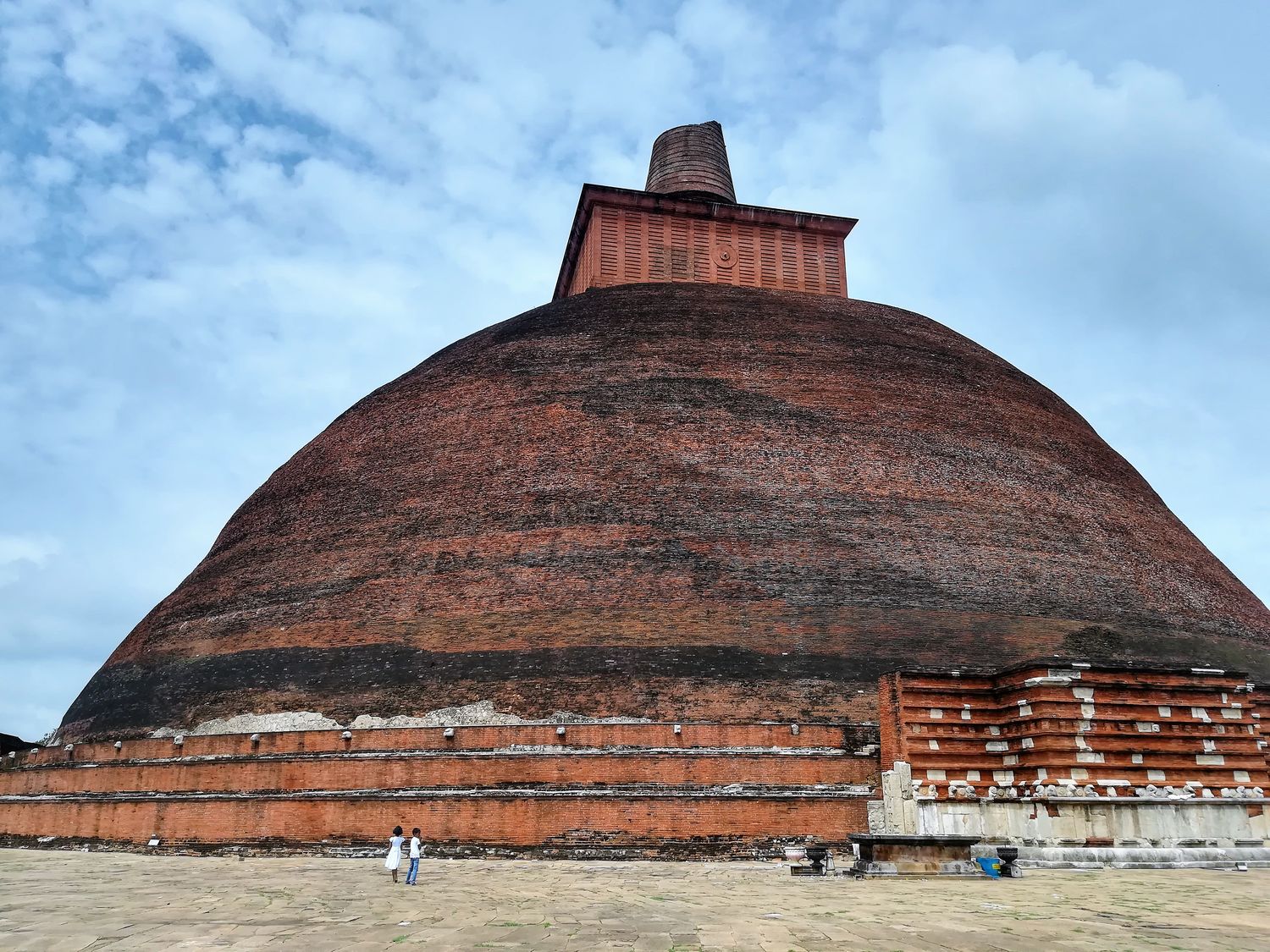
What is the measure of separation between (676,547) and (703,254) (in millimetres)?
10383

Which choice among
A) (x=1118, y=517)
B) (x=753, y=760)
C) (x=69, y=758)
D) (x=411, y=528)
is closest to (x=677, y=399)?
(x=411, y=528)

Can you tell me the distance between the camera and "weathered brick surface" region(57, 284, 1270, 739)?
40.8 ft

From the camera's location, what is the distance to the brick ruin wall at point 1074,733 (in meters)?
10.9

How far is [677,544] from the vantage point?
13.3 m

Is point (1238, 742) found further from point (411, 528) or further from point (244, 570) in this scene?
point (244, 570)

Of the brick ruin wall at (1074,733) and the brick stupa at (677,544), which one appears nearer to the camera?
the brick ruin wall at (1074,733)

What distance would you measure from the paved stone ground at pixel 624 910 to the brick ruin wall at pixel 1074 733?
125 centimetres

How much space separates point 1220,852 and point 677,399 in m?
8.73

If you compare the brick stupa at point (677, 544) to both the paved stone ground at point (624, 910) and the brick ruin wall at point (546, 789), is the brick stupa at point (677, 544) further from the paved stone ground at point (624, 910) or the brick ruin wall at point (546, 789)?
the paved stone ground at point (624, 910)

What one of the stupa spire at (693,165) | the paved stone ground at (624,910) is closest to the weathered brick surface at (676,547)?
the paved stone ground at (624,910)

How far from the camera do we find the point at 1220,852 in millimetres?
10609

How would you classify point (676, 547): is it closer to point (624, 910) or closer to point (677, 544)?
point (677, 544)

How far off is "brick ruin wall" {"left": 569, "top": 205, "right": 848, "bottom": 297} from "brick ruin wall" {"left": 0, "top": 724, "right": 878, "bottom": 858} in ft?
38.4

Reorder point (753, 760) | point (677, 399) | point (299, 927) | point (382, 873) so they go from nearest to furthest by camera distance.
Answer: point (299, 927) < point (382, 873) < point (753, 760) < point (677, 399)
